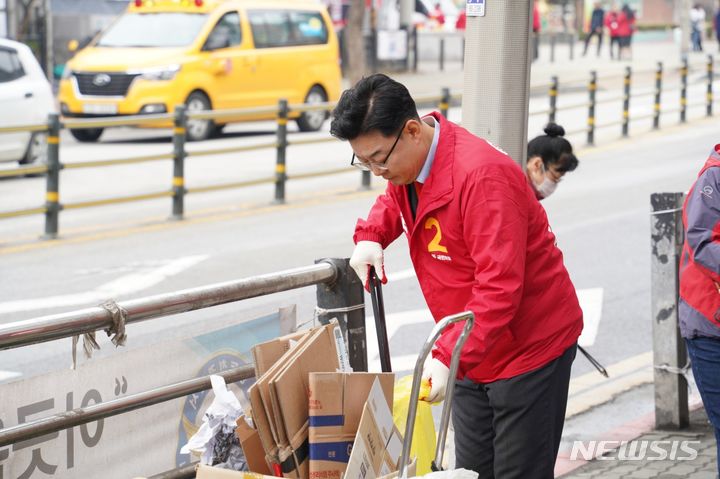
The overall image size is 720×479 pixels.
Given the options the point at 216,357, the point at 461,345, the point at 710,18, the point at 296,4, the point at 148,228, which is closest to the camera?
the point at 461,345

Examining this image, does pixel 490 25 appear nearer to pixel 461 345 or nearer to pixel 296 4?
pixel 461 345

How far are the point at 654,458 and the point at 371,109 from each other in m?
3.12

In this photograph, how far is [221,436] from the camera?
3.44 m

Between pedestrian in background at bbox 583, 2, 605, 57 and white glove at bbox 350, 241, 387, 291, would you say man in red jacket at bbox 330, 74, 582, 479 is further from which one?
pedestrian in background at bbox 583, 2, 605, 57

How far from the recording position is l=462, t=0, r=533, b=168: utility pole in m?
5.10

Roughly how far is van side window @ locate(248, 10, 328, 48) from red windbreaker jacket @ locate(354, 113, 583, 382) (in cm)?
1831

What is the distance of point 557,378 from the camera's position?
3.85 m

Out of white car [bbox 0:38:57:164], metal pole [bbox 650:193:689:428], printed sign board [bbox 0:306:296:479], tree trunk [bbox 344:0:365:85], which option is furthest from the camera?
tree trunk [bbox 344:0:365:85]

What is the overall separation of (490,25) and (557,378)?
184cm

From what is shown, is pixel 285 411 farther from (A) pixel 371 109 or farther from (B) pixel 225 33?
(B) pixel 225 33

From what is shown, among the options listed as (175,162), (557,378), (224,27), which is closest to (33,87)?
(175,162)

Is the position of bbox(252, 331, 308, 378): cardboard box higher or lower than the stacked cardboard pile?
higher

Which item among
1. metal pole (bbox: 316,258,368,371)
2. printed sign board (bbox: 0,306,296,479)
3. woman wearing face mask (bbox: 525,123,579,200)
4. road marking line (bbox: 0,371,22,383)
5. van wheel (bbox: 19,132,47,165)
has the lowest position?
road marking line (bbox: 0,371,22,383)
